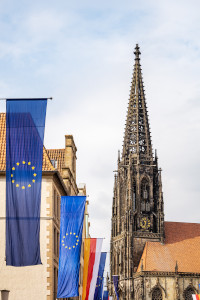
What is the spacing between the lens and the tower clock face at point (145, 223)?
10281 cm

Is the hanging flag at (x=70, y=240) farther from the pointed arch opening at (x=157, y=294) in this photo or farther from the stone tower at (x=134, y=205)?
the stone tower at (x=134, y=205)

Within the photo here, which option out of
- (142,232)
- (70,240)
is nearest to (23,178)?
(70,240)

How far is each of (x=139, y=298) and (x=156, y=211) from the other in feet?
53.6

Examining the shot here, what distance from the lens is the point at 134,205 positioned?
10356 cm

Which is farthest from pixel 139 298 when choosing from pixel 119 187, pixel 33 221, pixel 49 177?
pixel 33 221

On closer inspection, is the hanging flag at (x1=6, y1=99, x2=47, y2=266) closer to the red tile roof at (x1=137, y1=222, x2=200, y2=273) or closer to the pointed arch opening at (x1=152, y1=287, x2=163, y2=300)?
the pointed arch opening at (x1=152, y1=287, x2=163, y2=300)

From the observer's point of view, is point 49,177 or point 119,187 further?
point 119,187

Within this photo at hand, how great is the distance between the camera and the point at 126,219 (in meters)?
101

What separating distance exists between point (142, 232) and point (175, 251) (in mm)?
6476

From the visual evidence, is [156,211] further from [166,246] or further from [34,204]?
[34,204]

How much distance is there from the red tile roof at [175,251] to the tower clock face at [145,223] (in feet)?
9.44

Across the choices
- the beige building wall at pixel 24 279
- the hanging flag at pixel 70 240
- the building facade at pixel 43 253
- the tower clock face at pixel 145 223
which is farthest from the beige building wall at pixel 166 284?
the hanging flag at pixel 70 240

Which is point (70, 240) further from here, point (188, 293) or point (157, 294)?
point (188, 293)

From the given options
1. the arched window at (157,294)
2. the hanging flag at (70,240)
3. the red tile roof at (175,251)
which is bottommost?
the arched window at (157,294)
